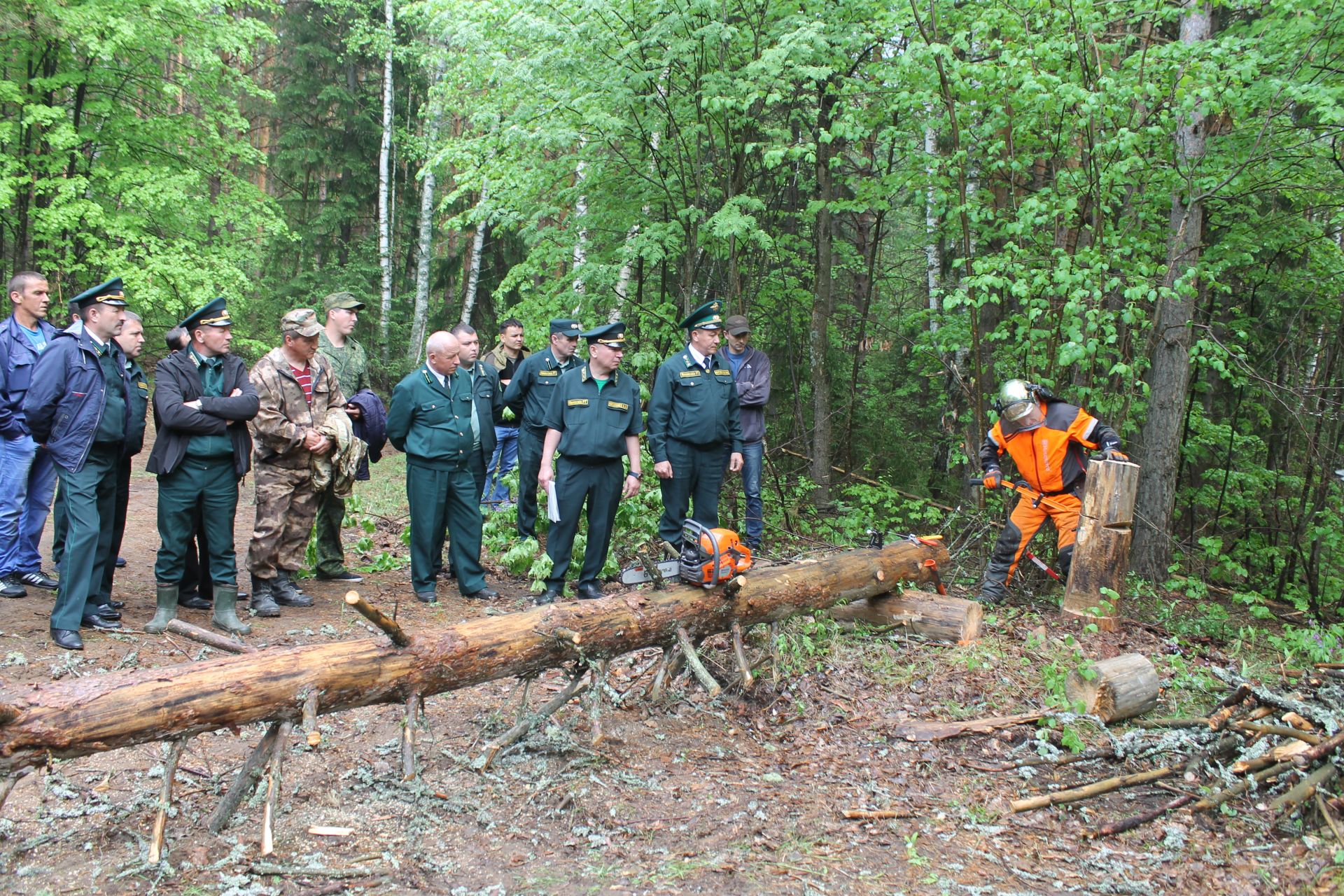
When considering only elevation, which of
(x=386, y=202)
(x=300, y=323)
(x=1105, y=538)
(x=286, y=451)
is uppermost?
(x=386, y=202)

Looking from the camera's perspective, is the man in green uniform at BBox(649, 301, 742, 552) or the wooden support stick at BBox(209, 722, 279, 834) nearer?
the wooden support stick at BBox(209, 722, 279, 834)

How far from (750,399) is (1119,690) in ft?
14.4

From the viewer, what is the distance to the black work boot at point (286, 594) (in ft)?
21.6

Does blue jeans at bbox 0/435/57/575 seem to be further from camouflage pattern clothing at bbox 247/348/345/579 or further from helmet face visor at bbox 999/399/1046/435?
helmet face visor at bbox 999/399/1046/435

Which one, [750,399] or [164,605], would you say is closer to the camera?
[164,605]

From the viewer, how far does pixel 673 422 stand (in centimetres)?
735

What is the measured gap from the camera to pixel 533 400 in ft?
26.4

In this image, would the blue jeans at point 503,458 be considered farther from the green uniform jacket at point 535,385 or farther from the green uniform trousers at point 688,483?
the green uniform trousers at point 688,483

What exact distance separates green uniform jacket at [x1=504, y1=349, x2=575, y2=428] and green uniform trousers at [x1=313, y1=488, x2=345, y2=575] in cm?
178

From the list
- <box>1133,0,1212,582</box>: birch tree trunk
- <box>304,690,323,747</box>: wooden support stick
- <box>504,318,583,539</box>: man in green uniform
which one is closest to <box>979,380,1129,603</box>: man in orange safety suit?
<box>1133,0,1212,582</box>: birch tree trunk

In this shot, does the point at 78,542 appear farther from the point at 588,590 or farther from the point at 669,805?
the point at 669,805

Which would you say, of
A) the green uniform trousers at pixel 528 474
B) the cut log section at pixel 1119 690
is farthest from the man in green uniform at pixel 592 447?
the cut log section at pixel 1119 690

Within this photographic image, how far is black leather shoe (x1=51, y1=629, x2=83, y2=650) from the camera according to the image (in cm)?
524

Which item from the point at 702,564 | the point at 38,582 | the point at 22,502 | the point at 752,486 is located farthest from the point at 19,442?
the point at 752,486
